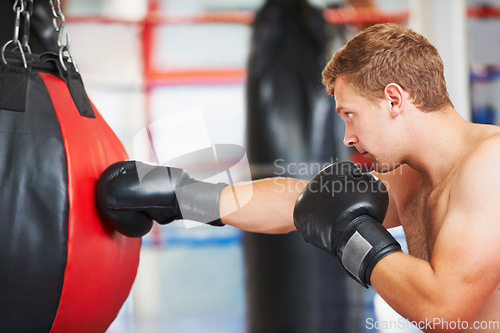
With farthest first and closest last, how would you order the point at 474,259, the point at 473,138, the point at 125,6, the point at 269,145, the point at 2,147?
the point at 125,6, the point at 269,145, the point at 473,138, the point at 2,147, the point at 474,259

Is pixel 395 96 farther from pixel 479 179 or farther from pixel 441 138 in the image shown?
pixel 479 179

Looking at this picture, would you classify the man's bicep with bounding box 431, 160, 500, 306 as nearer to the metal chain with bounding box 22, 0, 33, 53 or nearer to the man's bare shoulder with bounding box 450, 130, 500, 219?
the man's bare shoulder with bounding box 450, 130, 500, 219

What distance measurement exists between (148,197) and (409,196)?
77 cm

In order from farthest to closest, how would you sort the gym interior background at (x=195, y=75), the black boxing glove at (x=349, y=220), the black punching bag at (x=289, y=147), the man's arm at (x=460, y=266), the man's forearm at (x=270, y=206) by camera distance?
the gym interior background at (x=195, y=75) → the black punching bag at (x=289, y=147) → the man's forearm at (x=270, y=206) → the black boxing glove at (x=349, y=220) → the man's arm at (x=460, y=266)

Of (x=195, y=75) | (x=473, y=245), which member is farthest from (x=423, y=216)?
(x=195, y=75)

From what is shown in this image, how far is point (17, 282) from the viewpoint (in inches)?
46.1

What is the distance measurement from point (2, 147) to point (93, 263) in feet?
1.13

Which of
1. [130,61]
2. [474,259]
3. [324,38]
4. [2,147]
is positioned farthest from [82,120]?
[130,61]

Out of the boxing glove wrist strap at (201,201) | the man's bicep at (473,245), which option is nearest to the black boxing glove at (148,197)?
the boxing glove wrist strap at (201,201)

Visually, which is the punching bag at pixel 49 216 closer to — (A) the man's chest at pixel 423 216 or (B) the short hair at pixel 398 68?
(B) the short hair at pixel 398 68

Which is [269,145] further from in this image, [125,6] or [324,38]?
[125,6]

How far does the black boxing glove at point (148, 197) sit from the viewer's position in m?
1.30

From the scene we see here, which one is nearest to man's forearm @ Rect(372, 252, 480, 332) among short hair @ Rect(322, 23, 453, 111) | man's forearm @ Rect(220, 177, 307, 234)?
short hair @ Rect(322, 23, 453, 111)

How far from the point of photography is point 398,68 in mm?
1338
